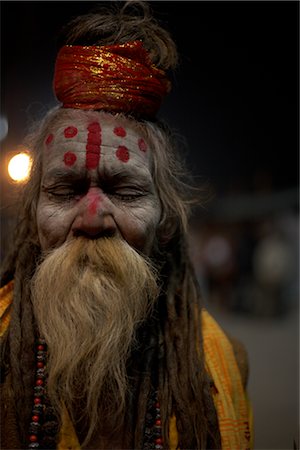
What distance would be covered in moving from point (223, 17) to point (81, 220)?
0.86 m

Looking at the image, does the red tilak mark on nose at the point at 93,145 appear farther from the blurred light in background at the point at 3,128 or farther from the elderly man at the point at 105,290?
the blurred light in background at the point at 3,128

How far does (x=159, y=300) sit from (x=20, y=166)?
55 cm

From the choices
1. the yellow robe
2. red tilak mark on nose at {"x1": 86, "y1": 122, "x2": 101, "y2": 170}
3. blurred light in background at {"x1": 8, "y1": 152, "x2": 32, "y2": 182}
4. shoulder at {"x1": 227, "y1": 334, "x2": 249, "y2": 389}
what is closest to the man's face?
red tilak mark on nose at {"x1": 86, "y1": 122, "x2": 101, "y2": 170}

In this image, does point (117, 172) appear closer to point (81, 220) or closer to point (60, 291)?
point (81, 220)

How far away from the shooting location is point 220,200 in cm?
256

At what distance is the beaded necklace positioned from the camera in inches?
49.5

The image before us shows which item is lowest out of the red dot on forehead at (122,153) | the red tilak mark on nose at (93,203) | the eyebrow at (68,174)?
the red tilak mark on nose at (93,203)

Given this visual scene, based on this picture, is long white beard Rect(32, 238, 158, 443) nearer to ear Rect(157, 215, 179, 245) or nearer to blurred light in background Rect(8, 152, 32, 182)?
ear Rect(157, 215, 179, 245)

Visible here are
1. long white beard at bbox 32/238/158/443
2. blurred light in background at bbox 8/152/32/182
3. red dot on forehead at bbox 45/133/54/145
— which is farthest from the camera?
blurred light in background at bbox 8/152/32/182

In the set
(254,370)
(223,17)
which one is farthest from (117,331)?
(254,370)

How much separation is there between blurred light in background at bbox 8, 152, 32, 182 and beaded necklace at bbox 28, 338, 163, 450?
0.48m

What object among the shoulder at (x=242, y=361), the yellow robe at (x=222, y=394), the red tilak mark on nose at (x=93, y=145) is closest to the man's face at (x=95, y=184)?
the red tilak mark on nose at (x=93, y=145)

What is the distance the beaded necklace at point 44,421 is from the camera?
4.12 feet

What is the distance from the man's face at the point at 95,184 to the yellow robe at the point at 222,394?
277mm
